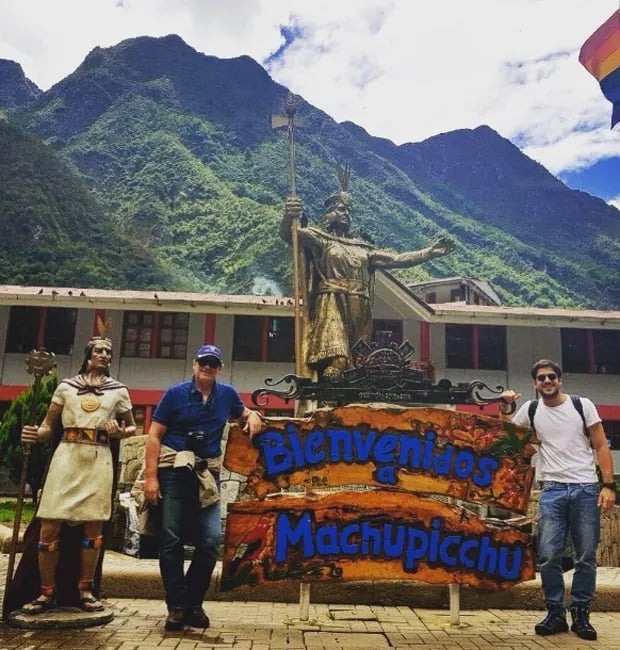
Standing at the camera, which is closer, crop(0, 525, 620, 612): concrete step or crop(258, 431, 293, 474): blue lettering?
crop(258, 431, 293, 474): blue lettering

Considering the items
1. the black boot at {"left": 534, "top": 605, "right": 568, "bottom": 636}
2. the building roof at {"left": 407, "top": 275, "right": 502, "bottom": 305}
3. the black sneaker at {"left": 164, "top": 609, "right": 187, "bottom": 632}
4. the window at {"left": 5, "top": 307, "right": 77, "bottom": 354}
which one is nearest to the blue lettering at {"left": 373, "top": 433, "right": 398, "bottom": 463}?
the black boot at {"left": 534, "top": 605, "right": 568, "bottom": 636}

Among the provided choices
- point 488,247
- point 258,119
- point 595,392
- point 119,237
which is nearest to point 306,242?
point 595,392

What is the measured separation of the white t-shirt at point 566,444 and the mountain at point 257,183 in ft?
132

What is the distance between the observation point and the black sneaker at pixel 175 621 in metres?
3.61

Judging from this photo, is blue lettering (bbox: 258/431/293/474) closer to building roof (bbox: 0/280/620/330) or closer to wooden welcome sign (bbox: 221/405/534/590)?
wooden welcome sign (bbox: 221/405/534/590)

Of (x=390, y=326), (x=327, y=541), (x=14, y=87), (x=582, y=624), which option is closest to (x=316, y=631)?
(x=327, y=541)

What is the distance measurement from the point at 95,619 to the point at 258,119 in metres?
88.5

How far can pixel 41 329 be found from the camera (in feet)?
54.9

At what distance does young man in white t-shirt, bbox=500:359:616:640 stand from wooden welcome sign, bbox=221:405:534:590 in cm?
21

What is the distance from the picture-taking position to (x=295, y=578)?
4.02 meters

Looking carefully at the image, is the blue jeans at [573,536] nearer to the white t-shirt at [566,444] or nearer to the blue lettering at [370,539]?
the white t-shirt at [566,444]

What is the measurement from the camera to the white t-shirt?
3.99m

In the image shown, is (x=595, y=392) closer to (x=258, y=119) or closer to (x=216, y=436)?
(x=216, y=436)

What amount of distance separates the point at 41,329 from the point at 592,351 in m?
15.8
